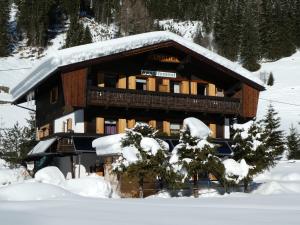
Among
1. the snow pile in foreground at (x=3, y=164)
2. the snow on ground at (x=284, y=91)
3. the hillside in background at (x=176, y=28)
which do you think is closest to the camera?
the snow pile in foreground at (x=3, y=164)

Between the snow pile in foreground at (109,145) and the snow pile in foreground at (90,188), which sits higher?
the snow pile in foreground at (109,145)

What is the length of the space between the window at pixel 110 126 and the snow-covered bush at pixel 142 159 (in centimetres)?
661

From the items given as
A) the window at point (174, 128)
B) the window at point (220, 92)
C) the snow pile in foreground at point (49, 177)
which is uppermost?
the window at point (220, 92)

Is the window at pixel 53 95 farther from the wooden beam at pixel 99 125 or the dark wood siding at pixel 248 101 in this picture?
the dark wood siding at pixel 248 101

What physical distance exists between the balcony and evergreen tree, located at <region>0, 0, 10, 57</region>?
62.0 meters

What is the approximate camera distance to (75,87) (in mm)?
26453

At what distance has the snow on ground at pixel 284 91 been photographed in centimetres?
6297

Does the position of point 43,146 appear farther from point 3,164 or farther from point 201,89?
point 3,164

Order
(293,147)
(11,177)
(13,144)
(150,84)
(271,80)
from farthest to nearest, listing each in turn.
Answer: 1. (271,80)
2. (293,147)
3. (13,144)
4. (150,84)
5. (11,177)

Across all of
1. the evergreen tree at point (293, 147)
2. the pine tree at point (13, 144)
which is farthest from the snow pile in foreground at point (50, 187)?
the evergreen tree at point (293, 147)

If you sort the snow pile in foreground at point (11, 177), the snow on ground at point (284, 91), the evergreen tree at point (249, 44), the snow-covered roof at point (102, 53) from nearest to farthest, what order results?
1. the snow-covered roof at point (102, 53)
2. the snow pile in foreground at point (11, 177)
3. the snow on ground at point (284, 91)
4. the evergreen tree at point (249, 44)

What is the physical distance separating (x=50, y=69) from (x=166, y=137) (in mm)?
6547

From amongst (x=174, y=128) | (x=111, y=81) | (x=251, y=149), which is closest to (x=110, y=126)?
(x=111, y=81)

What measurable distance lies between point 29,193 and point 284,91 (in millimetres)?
59696
